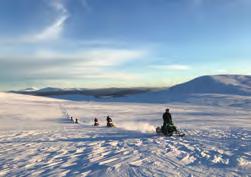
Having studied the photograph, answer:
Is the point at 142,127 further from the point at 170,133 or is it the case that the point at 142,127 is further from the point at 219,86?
the point at 219,86

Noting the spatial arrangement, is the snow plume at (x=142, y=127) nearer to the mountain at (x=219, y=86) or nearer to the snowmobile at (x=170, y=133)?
the snowmobile at (x=170, y=133)

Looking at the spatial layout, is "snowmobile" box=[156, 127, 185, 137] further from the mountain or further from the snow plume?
the mountain

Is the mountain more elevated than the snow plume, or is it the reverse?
the mountain

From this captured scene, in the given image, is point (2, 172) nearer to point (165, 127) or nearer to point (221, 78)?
point (165, 127)

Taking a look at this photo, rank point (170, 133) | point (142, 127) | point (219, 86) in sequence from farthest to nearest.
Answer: point (219, 86)
point (142, 127)
point (170, 133)

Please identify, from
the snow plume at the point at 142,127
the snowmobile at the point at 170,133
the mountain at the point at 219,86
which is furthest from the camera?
the mountain at the point at 219,86

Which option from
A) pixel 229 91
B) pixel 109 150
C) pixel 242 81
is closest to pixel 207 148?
pixel 109 150

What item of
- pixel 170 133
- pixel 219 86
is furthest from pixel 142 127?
pixel 219 86

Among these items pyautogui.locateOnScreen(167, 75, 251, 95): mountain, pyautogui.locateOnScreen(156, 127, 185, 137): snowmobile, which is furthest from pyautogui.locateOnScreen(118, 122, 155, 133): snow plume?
pyautogui.locateOnScreen(167, 75, 251, 95): mountain

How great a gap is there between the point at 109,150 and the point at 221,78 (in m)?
134

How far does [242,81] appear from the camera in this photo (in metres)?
136

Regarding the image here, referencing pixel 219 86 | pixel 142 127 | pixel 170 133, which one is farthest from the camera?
pixel 219 86

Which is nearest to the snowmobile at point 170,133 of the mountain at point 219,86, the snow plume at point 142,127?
the snow plume at point 142,127

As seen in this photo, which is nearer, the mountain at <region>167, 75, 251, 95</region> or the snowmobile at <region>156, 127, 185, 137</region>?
the snowmobile at <region>156, 127, 185, 137</region>
